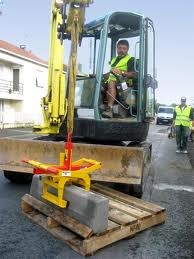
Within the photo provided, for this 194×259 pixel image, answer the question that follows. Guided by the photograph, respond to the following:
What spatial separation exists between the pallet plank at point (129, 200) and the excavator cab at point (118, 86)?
0.80m

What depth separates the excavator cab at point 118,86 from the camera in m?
6.39

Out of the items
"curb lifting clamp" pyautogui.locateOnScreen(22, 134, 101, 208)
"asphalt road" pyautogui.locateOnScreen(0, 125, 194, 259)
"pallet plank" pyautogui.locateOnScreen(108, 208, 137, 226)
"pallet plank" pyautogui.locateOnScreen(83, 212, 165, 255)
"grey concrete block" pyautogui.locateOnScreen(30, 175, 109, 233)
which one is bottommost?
"asphalt road" pyautogui.locateOnScreen(0, 125, 194, 259)

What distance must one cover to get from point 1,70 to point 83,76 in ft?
85.6

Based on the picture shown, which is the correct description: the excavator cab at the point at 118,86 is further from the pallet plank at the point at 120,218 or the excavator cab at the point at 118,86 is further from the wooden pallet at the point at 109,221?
the pallet plank at the point at 120,218

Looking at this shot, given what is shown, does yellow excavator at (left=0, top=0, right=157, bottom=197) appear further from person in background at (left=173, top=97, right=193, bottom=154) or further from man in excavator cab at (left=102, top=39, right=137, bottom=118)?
person in background at (left=173, top=97, right=193, bottom=154)

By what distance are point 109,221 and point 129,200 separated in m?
0.97

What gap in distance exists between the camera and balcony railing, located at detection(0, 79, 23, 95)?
31.4 metres

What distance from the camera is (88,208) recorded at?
14.7 feet

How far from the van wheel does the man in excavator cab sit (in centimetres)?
212

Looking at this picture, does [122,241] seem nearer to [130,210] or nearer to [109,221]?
[109,221]

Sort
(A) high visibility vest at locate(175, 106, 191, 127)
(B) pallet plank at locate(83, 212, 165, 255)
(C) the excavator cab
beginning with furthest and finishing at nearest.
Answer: (A) high visibility vest at locate(175, 106, 191, 127)
(C) the excavator cab
(B) pallet plank at locate(83, 212, 165, 255)

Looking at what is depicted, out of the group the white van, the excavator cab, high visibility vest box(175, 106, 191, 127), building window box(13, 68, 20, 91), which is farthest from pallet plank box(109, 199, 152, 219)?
the white van

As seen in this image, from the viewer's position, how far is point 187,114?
1383cm

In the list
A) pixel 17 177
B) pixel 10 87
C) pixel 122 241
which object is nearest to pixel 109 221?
pixel 122 241
